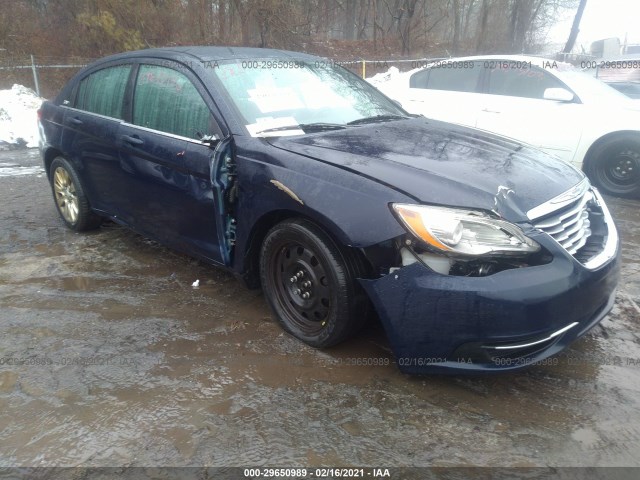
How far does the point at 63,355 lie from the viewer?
309 centimetres

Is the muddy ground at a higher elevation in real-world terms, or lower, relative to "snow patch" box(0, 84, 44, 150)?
lower

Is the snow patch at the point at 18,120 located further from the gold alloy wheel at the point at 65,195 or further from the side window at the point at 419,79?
the side window at the point at 419,79

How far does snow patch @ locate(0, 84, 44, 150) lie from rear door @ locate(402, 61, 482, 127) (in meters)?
6.95

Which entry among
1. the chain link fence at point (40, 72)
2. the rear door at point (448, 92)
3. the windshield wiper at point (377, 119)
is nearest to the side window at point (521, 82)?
the rear door at point (448, 92)

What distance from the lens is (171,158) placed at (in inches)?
140

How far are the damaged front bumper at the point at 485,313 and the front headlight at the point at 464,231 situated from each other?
0.12 metres

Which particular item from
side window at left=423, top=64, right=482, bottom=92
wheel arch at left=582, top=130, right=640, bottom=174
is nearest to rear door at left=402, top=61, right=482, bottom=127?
side window at left=423, top=64, right=482, bottom=92

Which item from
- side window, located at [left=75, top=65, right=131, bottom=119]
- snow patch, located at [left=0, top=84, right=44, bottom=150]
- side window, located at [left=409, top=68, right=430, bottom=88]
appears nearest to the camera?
side window, located at [left=75, top=65, right=131, bottom=119]

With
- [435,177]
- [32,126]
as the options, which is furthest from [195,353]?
[32,126]

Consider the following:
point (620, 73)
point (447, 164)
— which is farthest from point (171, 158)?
point (620, 73)

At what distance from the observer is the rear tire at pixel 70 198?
4.85 metres

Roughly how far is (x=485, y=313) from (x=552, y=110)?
16.0ft

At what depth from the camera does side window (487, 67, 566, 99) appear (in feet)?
21.4

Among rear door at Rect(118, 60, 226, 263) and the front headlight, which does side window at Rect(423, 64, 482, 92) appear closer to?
rear door at Rect(118, 60, 226, 263)
